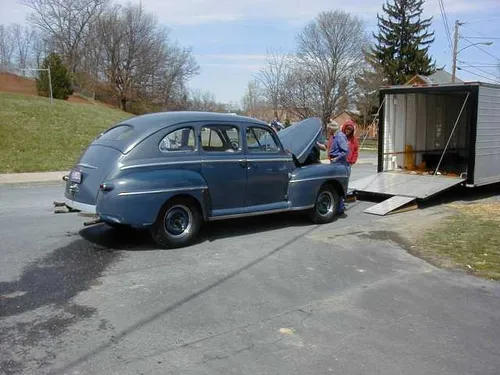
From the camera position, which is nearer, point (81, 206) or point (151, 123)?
point (81, 206)

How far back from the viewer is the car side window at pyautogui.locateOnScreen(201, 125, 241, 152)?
7.81 m

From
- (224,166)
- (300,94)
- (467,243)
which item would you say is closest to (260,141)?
(224,166)

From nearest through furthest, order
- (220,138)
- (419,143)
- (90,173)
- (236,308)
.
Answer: (236,308) → (90,173) → (220,138) → (419,143)

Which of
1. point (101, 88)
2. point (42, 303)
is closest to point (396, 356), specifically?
point (42, 303)

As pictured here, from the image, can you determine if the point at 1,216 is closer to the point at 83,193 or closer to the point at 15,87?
the point at 83,193

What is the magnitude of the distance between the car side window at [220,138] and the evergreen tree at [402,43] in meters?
51.2

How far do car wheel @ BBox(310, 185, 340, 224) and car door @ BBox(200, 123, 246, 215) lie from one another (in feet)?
5.62

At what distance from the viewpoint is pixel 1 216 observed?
31.7 ft

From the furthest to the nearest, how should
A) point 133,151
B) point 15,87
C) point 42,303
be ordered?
1. point 15,87
2. point 133,151
3. point 42,303

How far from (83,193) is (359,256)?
374 cm

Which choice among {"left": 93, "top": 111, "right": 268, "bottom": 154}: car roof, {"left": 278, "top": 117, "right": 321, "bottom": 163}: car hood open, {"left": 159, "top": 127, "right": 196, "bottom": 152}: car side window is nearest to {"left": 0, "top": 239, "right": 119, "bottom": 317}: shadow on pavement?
{"left": 93, "top": 111, "right": 268, "bottom": 154}: car roof

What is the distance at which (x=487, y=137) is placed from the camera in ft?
41.3

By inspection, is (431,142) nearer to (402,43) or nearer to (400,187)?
(400,187)

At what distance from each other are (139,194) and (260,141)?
241 centimetres
